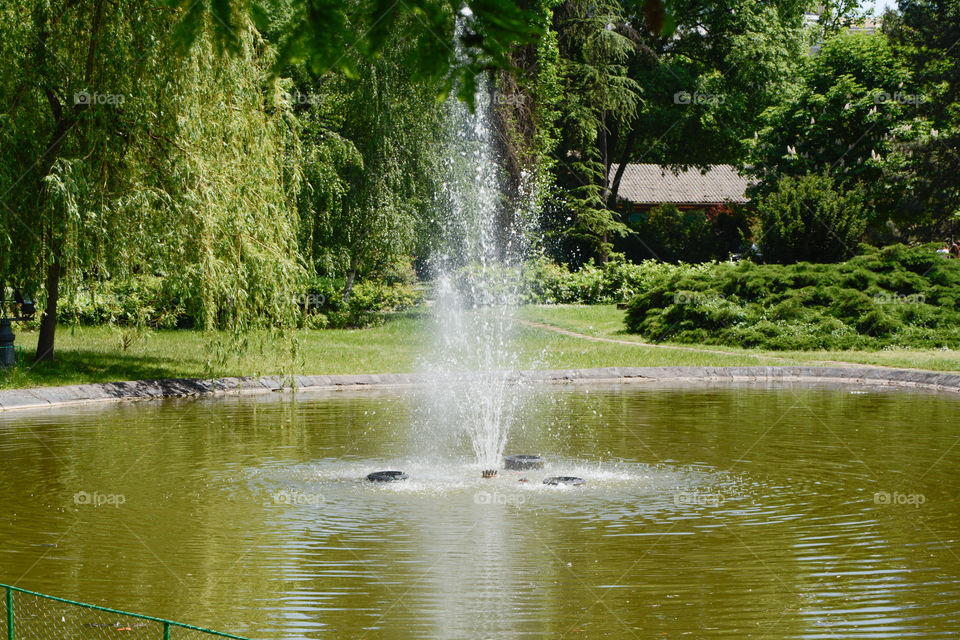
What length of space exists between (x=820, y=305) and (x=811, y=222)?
3.36m

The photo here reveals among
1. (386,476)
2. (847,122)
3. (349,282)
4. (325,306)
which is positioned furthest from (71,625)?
(847,122)

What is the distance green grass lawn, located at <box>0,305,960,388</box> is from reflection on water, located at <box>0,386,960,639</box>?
2968 millimetres

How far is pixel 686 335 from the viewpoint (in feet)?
85.5

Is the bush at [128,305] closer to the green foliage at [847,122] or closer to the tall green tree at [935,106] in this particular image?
the green foliage at [847,122]

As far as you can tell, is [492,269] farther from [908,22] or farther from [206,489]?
[206,489]

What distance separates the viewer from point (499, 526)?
9.32 m

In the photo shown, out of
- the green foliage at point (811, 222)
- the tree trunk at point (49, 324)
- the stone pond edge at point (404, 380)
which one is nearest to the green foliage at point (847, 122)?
the green foliage at point (811, 222)

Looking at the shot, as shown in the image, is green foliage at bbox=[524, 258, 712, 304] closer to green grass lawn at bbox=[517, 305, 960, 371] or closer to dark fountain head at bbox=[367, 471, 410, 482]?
green grass lawn at bbox=[517, 305, 960, 371]

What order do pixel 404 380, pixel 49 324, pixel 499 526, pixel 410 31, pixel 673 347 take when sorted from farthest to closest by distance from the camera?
1. pixel 673 347
2. pixel 404 380
3. pixel 49 324
4. pixel 499 526
5. pixel 410 31

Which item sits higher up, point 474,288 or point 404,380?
point 474,288

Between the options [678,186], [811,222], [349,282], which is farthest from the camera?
[678,186]

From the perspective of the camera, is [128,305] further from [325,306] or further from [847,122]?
[847,122]

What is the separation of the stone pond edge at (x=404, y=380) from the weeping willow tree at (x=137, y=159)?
1587 millimetres

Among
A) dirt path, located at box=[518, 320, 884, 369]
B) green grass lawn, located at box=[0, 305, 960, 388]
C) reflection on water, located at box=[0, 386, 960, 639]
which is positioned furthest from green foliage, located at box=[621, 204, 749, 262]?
reflection on water, located at box=[0, 386, 960, 639]
